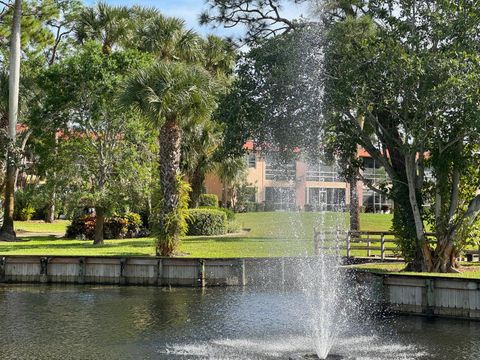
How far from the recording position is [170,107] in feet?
88.8

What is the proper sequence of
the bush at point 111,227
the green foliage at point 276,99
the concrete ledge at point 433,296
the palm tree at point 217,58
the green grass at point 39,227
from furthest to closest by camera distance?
the green grass at point 39,227 < the palm tree at point 217,58 < the bush at point 111,227 < the green foliage at point 276,99 < the concrete ledge at point 433,296

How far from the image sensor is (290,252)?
108 ft

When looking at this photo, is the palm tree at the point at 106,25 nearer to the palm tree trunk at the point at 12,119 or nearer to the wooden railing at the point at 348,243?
the palm tree trunk at the point at 12,119

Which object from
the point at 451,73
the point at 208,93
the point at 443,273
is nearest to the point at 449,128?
the point at 451,73

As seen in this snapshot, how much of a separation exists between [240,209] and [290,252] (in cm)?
3683

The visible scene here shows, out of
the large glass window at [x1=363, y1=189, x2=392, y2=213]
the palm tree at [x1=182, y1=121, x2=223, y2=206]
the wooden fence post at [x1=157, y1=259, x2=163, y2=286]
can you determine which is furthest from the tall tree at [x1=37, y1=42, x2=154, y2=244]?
the large glass window at [x1=363, y1=189, x2=392, y2=213]

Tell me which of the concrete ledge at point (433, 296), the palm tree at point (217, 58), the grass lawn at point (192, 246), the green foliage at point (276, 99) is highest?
the palm tree at point (217, 58)

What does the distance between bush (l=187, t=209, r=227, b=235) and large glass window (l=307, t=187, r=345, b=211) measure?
105 ft

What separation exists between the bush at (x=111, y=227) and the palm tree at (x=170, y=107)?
398 inches

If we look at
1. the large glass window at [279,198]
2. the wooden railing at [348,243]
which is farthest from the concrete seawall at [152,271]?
the large glass window at [279,198]

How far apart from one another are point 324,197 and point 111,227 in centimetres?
4154

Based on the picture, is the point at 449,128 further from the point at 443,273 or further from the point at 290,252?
the point at 290,252

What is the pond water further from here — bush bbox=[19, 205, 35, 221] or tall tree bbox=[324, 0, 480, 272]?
bush bbox=[19, 205, 35, 221]

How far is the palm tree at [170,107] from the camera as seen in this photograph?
87.6ft
